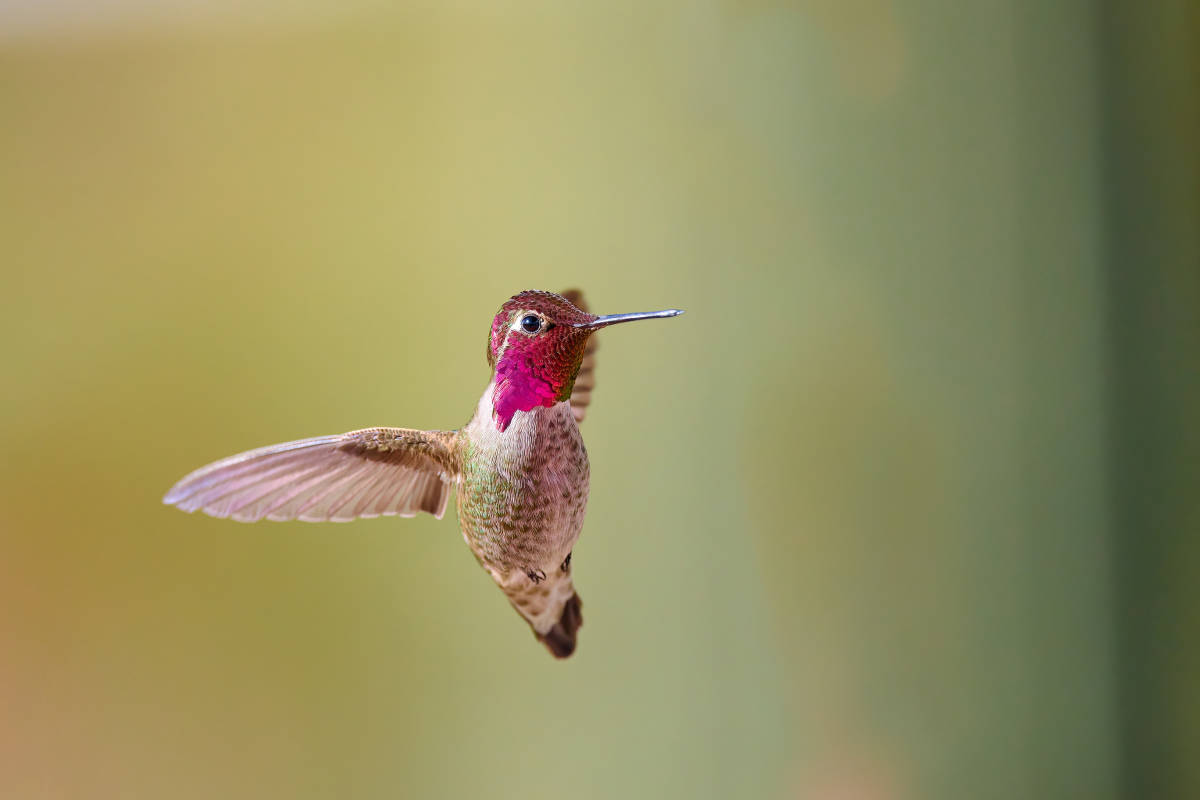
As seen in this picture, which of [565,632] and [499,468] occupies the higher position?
[499,468]

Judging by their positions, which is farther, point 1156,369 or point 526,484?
point 1156,369

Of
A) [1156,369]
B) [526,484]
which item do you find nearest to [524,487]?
[526,484]

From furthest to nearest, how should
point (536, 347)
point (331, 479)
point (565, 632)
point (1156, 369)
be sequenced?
point (1156, 369), point (565, 632), point (331, 479), point (536, 347)

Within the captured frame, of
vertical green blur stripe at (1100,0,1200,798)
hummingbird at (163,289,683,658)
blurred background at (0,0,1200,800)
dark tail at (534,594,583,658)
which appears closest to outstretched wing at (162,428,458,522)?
hummingbird at (163,289,683,658)

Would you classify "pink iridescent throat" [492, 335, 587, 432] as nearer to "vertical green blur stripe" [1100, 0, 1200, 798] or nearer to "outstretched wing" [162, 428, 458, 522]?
"outstretched wing" [162, 428, 458, 522]

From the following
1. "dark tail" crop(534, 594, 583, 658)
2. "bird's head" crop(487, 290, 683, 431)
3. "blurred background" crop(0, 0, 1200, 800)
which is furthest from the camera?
"blurred background" crop(0, 0, 1200, 800)

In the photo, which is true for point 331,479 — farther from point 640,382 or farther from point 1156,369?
point 1156,369
